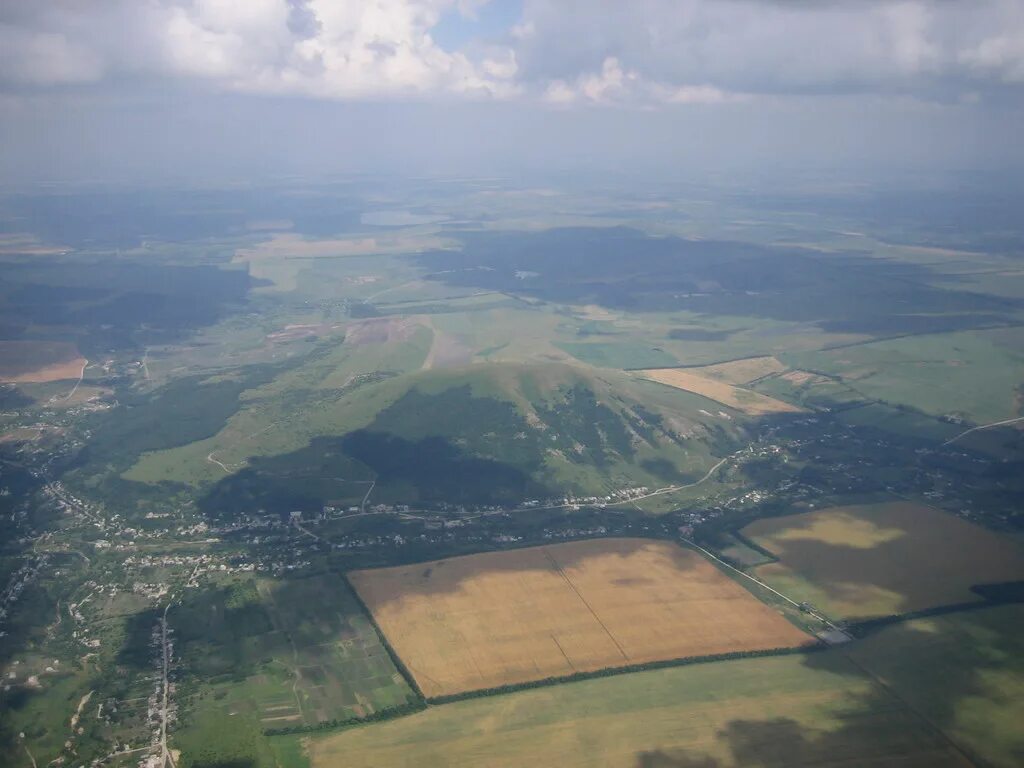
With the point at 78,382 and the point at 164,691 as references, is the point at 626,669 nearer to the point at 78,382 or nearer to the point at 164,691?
the point at 164,691

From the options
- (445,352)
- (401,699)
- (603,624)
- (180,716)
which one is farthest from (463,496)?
(445,352)

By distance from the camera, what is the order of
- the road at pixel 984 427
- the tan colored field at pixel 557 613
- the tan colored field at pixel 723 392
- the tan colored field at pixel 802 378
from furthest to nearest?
the tan colored field at pixel 802 378, the tan colored field at pixel 723 392, the road at pixel 984 427, the tan colored field at pixel 557 613

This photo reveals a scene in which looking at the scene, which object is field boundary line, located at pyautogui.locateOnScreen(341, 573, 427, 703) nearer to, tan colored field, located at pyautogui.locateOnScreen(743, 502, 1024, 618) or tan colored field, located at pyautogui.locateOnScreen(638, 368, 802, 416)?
tan colored field, located at pyautogui.locateOnScreen(743, 502, 1024, 618)

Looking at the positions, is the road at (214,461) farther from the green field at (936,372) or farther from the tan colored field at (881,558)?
the green field at (936,372)

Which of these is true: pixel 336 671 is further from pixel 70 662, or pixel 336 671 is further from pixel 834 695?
pixel 834 695

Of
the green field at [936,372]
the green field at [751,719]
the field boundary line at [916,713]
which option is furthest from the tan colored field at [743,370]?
the field boundary line at [916,713]

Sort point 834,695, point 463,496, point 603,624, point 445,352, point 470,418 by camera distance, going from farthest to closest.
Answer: point 445,352 < point 470,418 < point 463,496 < point 603,624 < point 834,695

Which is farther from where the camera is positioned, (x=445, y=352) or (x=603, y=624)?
(x=445, y=352)
